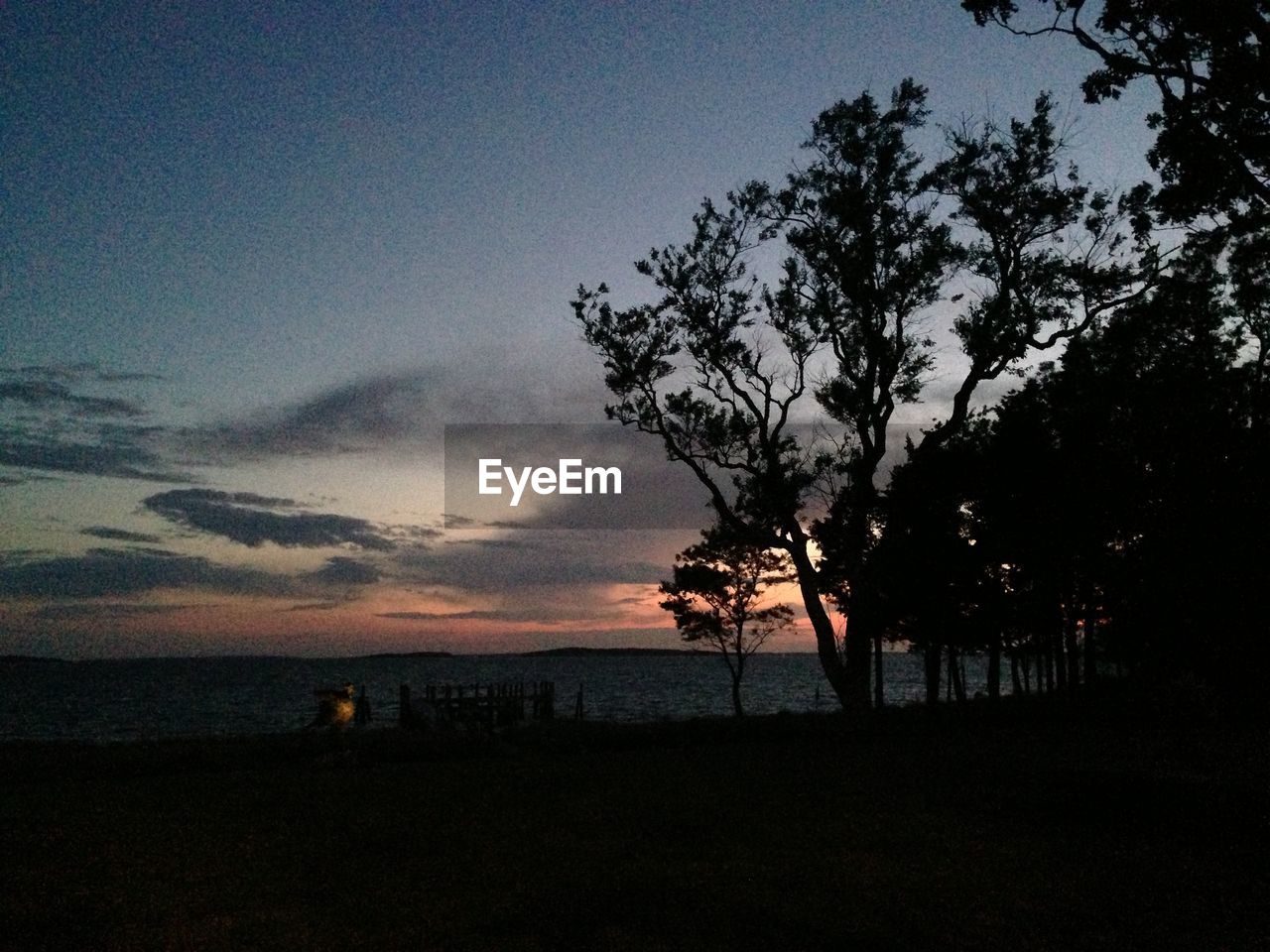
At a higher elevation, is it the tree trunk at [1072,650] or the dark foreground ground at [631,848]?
the tree trunk at [1072,650]

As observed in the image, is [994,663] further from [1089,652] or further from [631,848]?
[631,848]

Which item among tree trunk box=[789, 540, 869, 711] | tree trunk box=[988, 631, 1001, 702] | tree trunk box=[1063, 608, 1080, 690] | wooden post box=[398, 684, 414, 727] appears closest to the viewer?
tree trunk box=[789, 540, 869, 711]

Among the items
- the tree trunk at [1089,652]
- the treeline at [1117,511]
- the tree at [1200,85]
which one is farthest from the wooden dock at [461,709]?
the tree at [1200,85]

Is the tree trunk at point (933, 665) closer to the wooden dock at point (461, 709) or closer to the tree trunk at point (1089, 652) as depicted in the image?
the tree trunk at point (1089, 652)

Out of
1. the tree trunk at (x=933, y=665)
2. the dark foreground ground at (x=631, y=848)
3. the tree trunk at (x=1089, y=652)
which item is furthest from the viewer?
the tree trunk at (x=933, y=665)

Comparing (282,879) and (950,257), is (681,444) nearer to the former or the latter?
(950,257)

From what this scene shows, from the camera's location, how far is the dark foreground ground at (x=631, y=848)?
8906 millimetres

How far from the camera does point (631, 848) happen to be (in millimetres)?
12133

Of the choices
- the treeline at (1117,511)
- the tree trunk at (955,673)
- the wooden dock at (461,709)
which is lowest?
the wooden dock at (461,709)

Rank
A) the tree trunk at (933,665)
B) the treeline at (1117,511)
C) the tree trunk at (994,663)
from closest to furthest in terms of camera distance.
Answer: the treeline at (1117,511), the tree trunk at (933,665), the tree trunk at (994,663)

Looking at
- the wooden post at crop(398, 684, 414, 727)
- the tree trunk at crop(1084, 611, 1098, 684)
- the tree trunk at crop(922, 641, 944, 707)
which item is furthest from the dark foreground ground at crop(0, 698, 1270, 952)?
the wooden post at crop(398, 684, 414, 727)

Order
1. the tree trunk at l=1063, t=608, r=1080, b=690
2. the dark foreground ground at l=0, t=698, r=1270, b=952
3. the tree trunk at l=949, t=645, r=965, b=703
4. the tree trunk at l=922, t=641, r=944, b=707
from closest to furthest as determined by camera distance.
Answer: the dark foreground ground at l=0, t=698, r=1270, b=952
the tree trunk at l=1063, t=608, r=1080, b=690
the tree trunk at l=922, t=641, r=944, b=707
the tree trunk at l=949, t=645, r=965, b=703

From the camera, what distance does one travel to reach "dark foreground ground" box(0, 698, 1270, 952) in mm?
8906

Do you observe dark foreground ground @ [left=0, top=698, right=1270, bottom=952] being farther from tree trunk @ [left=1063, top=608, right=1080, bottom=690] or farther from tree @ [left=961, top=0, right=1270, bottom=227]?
tree trunk @ [left=1063, top=608, right=1080, bottom=690]
